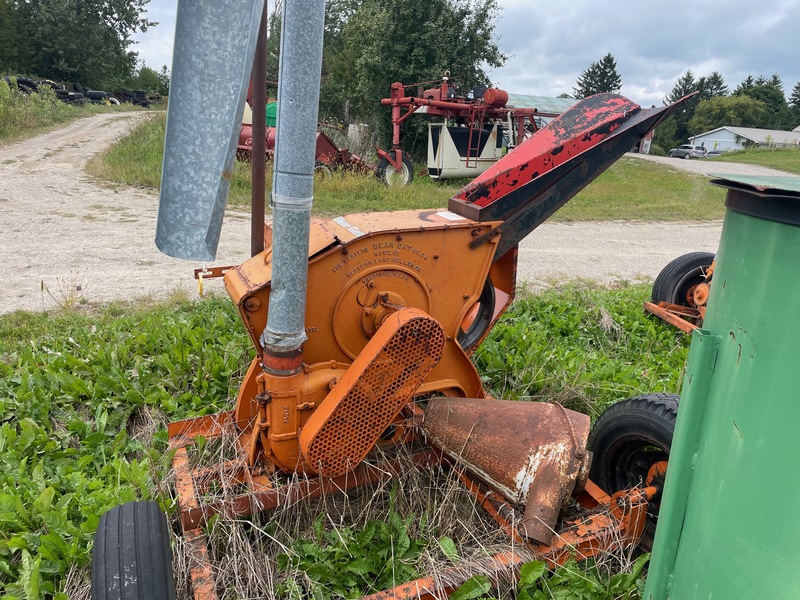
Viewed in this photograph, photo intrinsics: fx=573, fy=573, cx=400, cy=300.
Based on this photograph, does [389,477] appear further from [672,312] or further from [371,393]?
[672,312]

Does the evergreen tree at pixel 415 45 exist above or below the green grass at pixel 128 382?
above

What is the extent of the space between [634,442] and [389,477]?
1245mm

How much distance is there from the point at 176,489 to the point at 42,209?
28.2ft

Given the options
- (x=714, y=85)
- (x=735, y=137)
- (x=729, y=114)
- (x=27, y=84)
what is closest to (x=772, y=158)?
(x=735, y=137)

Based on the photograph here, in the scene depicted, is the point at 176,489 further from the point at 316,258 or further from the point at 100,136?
the point at 100,136

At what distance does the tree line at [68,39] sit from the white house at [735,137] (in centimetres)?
5417

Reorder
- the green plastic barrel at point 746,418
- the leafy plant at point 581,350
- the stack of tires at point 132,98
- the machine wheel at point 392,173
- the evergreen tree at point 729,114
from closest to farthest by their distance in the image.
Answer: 1. the green plastic barrel at point 746,418
2. the leafy plant at point 581,350
3. the machine wheel at point 392,173
4. the stack of tires at point 132,98
5. the evergreen tree at point 729,114

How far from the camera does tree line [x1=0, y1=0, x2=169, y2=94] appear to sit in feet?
114

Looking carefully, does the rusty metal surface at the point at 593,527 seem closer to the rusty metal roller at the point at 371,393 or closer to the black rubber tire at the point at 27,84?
the rusty metal roller at the point at 371,393

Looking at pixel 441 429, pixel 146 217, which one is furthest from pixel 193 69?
pixel 146 217

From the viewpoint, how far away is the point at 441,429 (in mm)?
2689

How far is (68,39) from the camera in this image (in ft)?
119

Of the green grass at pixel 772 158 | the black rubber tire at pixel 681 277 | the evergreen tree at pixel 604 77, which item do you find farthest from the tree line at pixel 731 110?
the black rubber tire at pixel 681 277

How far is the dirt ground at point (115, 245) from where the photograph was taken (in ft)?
19.6
